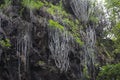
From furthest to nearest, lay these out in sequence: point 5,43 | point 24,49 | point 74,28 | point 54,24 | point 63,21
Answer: point 74,28
point 63,21
point 54,24
point 24,49
point 5,43

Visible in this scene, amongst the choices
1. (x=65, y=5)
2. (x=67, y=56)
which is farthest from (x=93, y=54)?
(x=65, y=5)

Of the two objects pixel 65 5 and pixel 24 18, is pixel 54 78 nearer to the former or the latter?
pixel 24 18

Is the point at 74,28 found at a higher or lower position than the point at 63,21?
lower

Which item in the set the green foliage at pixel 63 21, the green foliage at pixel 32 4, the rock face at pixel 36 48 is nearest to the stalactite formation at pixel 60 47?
the rock face at pixel 36 48

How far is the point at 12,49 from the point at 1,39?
1.90ft

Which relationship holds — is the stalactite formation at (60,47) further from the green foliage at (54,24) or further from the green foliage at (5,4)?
the green foliage at (5,4)

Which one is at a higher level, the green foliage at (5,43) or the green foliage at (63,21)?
the green foliage at (63,21)

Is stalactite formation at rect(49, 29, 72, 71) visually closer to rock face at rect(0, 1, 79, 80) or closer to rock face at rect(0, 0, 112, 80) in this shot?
rock face at rect(0, 0, 112, 80)

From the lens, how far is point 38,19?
11.0 m

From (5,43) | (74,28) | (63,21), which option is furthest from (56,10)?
(5,43)

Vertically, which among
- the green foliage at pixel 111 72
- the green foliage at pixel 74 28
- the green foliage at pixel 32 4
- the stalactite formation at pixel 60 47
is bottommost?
the green foliage at pixel 111 72

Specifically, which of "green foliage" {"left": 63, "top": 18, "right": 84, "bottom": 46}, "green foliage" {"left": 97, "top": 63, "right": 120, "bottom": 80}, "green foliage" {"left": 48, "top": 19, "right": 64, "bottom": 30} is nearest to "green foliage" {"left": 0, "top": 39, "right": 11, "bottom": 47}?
"green foliage" {"left": 48, "top": 19, "right": 64, "bottom": 30}

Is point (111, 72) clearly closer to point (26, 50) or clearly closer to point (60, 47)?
point (60, 47)

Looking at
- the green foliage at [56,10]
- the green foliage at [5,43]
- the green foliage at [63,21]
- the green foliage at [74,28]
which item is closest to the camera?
the green foliage at [5,43]
